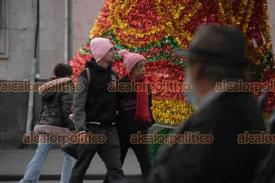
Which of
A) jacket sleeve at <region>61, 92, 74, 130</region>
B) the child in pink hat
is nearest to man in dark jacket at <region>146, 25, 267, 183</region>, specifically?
the child in pink hat

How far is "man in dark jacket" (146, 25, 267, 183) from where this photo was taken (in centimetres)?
296

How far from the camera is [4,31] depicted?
1653 cm

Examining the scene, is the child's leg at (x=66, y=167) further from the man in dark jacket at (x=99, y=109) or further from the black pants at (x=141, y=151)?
the man in dark jacket at (x=99, y=109)

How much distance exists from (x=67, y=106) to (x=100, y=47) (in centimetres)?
155

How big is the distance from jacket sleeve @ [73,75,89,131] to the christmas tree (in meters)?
0.91

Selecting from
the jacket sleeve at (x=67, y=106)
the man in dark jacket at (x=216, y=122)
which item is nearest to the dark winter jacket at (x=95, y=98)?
the jacket sleeve at (x=67, y=106)

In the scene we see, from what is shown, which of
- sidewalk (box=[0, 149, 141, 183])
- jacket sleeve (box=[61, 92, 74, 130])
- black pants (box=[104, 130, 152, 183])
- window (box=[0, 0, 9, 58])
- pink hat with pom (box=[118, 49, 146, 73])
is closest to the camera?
pink hat with pom (box=[118, 49, 146, 73])

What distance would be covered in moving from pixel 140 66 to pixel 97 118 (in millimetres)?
736

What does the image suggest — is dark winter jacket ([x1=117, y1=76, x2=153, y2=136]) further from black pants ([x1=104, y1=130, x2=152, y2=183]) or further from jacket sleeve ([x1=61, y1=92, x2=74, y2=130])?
jacket sleeve ([x1=61, y1=92, x2=74, y2=130])

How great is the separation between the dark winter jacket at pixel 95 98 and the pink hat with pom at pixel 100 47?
8cm

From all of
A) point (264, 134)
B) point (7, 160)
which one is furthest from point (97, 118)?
point (7, 160)

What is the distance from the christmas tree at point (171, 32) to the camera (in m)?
8.11

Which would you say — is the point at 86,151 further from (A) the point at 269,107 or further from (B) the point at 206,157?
(B) the point at 206,157

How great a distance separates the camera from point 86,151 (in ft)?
Answer: 25.4
